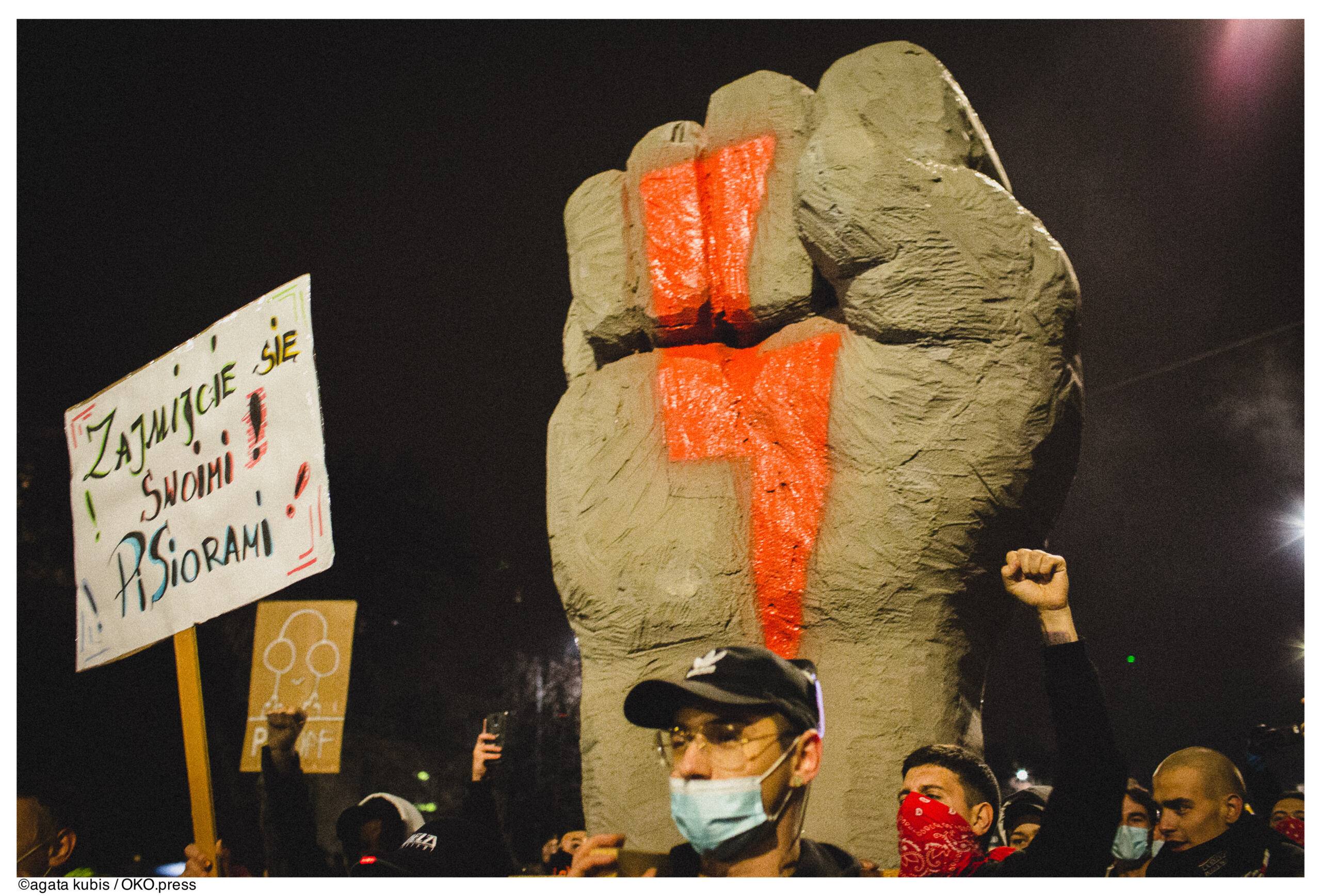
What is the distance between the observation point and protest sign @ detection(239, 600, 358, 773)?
3184 mm

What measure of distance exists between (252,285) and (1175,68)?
343 cm

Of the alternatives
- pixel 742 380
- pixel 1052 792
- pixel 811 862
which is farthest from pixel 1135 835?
pixel 742 380

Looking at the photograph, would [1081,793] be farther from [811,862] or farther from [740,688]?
[740,688]

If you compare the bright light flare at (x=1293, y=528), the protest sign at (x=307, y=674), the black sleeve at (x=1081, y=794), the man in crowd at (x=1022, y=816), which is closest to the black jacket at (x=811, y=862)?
the black sleeve at (x=1081, y=794)

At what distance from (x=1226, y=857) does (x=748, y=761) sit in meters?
1.09

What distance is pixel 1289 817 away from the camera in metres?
2.61

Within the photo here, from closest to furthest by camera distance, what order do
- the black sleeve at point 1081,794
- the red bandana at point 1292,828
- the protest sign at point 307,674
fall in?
the black sleeve at point 1081,794 → the red bandana at point 1292,828 → the protest sign at point 307,674

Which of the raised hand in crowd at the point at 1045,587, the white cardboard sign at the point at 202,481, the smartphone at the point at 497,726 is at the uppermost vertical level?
the white cardboard sign at the point at 202,481

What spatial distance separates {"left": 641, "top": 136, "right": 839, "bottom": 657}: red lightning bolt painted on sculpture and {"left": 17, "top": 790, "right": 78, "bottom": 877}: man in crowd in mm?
1977

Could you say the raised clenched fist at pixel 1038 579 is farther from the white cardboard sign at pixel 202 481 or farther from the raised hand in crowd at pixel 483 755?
the white cardboard sign at pixel 202 481

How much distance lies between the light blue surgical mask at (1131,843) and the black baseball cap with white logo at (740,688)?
93 cm

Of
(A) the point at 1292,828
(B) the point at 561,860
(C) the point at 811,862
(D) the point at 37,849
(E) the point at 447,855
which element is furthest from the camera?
(B) the point at 561,860

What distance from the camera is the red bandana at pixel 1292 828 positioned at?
256 centimetres
